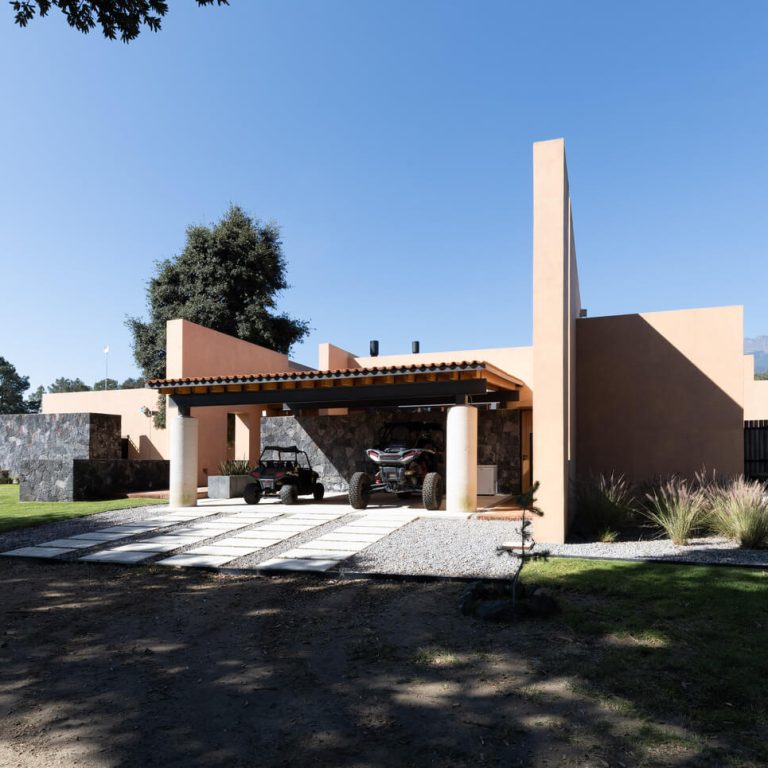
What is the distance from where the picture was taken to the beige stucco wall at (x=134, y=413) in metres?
19.4

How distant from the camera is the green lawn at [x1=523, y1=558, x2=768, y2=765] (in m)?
2.67

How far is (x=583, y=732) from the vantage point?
8.63ft

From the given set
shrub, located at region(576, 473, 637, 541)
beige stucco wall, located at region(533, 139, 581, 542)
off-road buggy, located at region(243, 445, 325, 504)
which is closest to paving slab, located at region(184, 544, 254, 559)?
beige stucco wall, located at region(533, 139, 581, 542)

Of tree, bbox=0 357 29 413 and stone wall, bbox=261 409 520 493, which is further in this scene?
tree, bbox=0 357 29 413

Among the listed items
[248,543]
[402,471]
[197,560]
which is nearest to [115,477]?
[402,471]

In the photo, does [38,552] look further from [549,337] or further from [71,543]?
[549,337]

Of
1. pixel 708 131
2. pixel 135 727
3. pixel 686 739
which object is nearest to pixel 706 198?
pixel 708 131

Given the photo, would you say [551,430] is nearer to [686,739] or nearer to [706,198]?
[686,739]

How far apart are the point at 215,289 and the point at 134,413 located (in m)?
5.26

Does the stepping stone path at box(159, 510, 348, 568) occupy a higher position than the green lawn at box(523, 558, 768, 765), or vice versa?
the green lawn at box(523, 558, 768, 765)

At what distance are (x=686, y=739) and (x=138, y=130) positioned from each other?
15.2 metres

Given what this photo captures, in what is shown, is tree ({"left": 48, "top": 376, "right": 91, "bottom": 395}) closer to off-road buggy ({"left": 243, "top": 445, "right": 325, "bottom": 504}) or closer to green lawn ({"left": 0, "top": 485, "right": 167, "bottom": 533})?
green lawn ({"left": 0, "top": 485, "right": 167, "bottom": 533})

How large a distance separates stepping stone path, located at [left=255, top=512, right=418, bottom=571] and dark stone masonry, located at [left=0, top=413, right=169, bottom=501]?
710 cm

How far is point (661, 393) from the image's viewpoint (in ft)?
35.3
